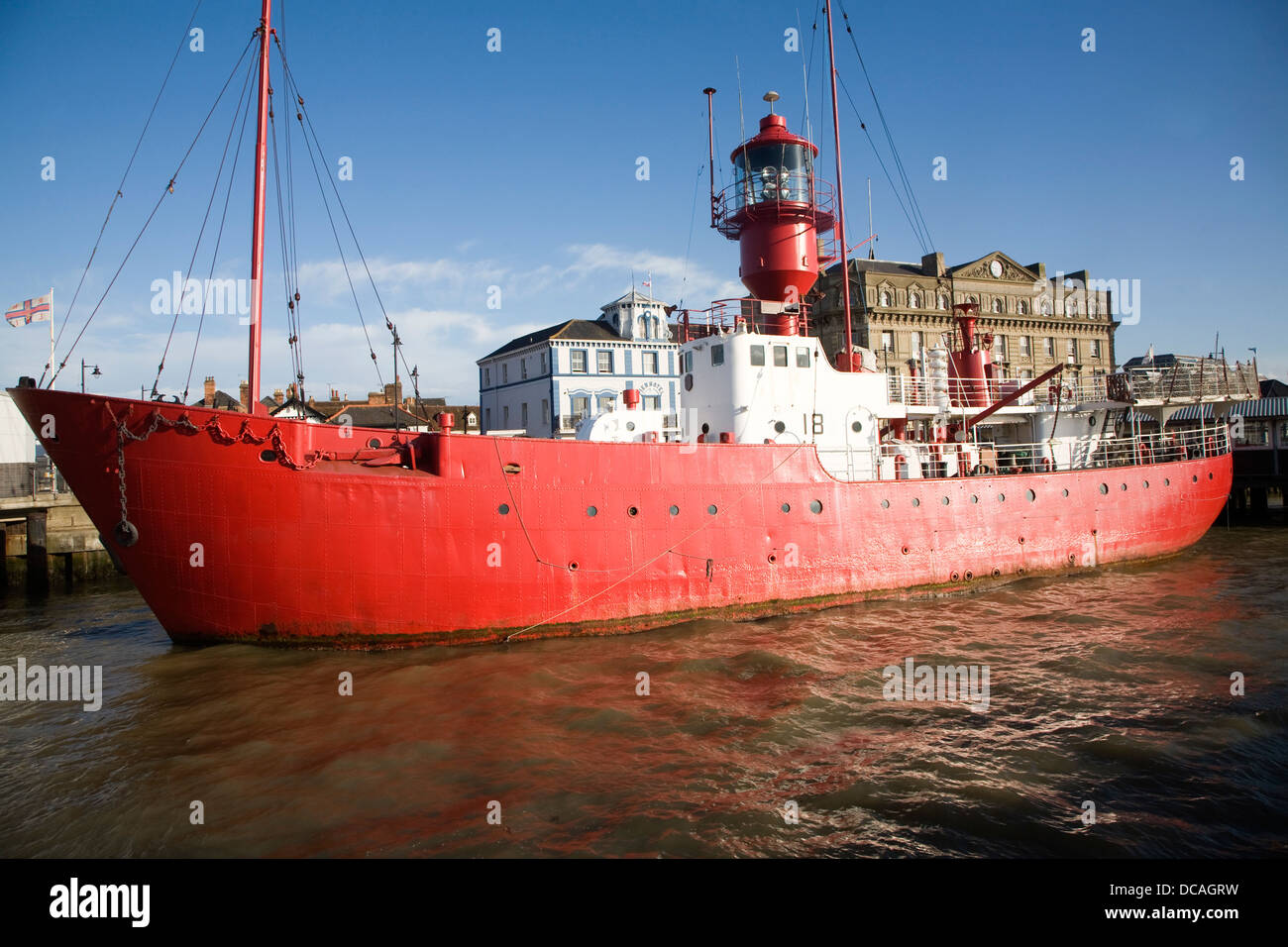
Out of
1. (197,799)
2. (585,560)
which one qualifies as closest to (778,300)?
(585,560)

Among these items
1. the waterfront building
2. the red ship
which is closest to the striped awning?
the red ship

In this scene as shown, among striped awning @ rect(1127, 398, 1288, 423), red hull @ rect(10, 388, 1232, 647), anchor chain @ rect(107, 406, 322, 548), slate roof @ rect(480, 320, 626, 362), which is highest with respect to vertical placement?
slate roof @ rect(480, 320, 626, 362)

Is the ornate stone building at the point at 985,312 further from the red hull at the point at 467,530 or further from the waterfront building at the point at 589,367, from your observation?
the red hull at the point at 467,530

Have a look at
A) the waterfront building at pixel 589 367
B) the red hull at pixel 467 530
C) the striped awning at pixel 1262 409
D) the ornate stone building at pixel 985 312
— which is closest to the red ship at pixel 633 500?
the red hull at pixel 467 530

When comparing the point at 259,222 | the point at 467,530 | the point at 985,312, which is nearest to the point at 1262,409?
the point at 985,312

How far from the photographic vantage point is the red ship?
11.0m

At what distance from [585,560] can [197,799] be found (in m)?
6.87

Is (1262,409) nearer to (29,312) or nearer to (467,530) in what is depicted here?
(467,530)

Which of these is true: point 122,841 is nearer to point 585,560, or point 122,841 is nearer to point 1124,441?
point 585,560

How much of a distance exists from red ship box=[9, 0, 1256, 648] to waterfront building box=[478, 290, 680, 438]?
946 inches

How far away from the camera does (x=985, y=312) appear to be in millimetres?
48719

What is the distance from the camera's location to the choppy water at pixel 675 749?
648 centimetres

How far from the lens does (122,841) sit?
655 centimetres

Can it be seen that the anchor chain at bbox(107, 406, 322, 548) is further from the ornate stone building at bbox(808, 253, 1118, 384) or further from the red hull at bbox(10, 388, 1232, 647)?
the ornate stone building at bbox(808, 253, 1118, 384)
